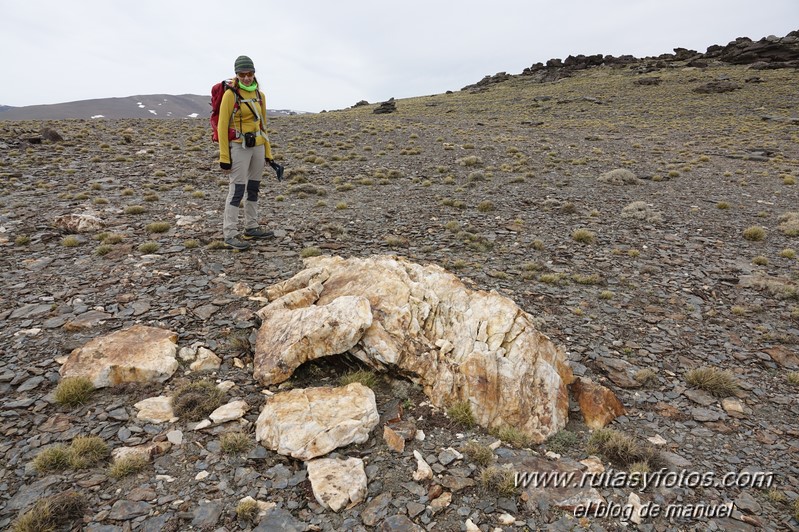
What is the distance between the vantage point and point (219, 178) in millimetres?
18703

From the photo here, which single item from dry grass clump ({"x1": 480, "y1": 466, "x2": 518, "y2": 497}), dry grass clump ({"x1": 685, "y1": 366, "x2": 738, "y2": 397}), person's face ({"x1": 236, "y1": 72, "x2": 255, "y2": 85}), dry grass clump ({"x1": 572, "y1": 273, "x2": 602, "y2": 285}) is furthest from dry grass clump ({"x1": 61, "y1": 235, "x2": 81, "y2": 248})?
dry grass clump ({"x1": 685, "y1": 366, "x2": 738, "y2": 397})

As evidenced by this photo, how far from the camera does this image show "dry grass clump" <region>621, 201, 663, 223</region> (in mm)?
14825

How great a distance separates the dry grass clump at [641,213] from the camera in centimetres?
1482

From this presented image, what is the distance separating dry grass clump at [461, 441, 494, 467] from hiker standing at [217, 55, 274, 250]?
24.6 ft

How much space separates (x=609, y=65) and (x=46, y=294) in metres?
119

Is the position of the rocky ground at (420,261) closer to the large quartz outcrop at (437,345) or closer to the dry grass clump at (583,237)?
the dry grass clump at (583,237)

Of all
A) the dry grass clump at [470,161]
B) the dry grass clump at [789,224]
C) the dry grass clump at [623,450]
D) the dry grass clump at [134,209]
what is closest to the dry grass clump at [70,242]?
the dry grass clump at [134,209]

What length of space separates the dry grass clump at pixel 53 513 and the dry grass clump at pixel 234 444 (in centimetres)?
126

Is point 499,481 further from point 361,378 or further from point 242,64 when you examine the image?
point 242,64

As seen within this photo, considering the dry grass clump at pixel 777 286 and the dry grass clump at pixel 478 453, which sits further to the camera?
the dry grass clump at pixel 777 286

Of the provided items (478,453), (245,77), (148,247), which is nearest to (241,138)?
(245,77)

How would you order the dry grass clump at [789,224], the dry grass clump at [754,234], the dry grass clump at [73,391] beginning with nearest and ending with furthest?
the dry grass clump at [73,391] < the dry grass clump at [754,234] < the dry grass clump at [789,224]

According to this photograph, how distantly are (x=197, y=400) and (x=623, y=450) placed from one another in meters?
5.49

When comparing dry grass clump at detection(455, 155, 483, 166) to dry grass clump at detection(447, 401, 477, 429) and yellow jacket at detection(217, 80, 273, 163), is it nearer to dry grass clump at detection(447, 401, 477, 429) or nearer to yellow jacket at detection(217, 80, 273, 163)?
yellow jacket at detection(217, 80, 273, 163)
